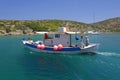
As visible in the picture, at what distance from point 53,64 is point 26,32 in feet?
420

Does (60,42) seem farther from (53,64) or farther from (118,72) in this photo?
(118,72)

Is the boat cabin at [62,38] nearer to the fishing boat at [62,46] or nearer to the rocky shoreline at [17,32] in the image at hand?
the fishing boat at [62,46]

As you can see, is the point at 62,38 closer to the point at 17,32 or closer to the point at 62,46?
the point at 62,46

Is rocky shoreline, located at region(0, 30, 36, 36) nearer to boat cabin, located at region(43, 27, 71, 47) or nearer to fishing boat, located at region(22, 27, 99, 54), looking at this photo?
fishing boat, located at region(22, 27, 99, 54)

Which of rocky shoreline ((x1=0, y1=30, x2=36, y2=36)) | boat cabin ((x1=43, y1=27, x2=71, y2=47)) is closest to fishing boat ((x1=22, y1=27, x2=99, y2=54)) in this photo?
boat cabin ((x1=43, y1=27, x2=71, y2=47))

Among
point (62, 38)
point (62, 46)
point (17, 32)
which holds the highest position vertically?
point (62, 38)

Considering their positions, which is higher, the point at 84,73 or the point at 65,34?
the point at 65,34

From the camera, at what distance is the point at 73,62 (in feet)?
109

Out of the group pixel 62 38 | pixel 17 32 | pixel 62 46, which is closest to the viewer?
pixel 62 46

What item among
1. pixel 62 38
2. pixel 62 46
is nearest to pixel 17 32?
pixel 62 38

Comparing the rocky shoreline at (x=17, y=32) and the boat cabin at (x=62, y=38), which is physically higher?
the boat cabin at (x=62, y=38)

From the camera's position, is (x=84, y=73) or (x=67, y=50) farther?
(x=67, y=50)

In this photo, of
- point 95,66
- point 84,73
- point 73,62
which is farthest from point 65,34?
point 84,73

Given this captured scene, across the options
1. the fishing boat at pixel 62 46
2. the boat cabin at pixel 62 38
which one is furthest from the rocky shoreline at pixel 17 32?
the boat cabin at pixel 62 38
